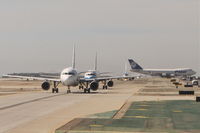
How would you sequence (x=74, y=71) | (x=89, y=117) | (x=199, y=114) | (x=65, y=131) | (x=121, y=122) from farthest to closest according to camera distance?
(x=74, y=71)
(x=199, y=114)
(x=89, y=117)
(x=121, y=122)
(x=65, y=131)

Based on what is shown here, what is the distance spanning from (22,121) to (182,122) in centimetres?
1015

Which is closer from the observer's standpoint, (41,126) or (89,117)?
(41,126)

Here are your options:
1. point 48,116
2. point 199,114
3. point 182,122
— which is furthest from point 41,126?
point 199,114

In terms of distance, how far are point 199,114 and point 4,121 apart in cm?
1395

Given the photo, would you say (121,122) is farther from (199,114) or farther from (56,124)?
(199,114)

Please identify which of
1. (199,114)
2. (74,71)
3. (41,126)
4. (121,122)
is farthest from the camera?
(74,71)

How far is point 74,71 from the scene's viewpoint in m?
50.1

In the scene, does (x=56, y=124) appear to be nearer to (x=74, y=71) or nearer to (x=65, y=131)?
(x=65, y=131)

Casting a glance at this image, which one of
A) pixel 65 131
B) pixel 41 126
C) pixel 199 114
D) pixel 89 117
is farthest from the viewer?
pixel 199 114

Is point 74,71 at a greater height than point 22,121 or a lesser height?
greater

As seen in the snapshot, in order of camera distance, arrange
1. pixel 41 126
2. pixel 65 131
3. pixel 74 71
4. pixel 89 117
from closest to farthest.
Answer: pixel 65 131 < pixel 41 126 < pixel 89 117 < pixel 74 71

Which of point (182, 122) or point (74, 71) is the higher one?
point (74, 71)

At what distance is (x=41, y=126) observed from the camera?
18.3m

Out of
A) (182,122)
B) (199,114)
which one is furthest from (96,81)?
(182,122)
